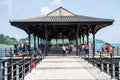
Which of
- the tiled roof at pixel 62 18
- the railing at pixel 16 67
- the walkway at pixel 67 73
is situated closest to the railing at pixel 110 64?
the walkway at pixel 67 73

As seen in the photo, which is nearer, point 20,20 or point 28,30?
point 20,20

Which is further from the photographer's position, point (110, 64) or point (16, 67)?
point (110, 64)

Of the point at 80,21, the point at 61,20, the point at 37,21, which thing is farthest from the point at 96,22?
the point at 37,21

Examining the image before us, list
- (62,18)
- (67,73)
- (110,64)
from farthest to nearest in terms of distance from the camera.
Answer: (62,18) < (110,64) < (67,73)

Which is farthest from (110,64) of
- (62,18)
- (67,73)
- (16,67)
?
(16,67)

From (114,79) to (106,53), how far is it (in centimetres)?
2238

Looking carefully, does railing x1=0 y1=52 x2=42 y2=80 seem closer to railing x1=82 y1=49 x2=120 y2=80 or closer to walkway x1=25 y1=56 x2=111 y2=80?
walkway x1=25 y1=56 x2=111 y2=80

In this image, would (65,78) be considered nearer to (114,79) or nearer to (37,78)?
(37,78)

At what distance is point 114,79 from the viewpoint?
575 inches

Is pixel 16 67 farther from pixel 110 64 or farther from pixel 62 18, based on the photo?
pixel 62 18

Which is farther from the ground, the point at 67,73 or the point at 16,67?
the point at 16,67

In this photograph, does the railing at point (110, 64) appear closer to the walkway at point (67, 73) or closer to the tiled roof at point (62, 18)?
the walkway at point (67, 73)

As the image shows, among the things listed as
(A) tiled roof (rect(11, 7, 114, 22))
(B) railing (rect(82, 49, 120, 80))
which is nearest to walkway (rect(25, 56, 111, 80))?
(B) railing (rect(82, 49, 120, 80))

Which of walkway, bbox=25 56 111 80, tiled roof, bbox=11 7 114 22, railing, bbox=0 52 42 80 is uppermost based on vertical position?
tiled roof, bbox=11 7 114 22
